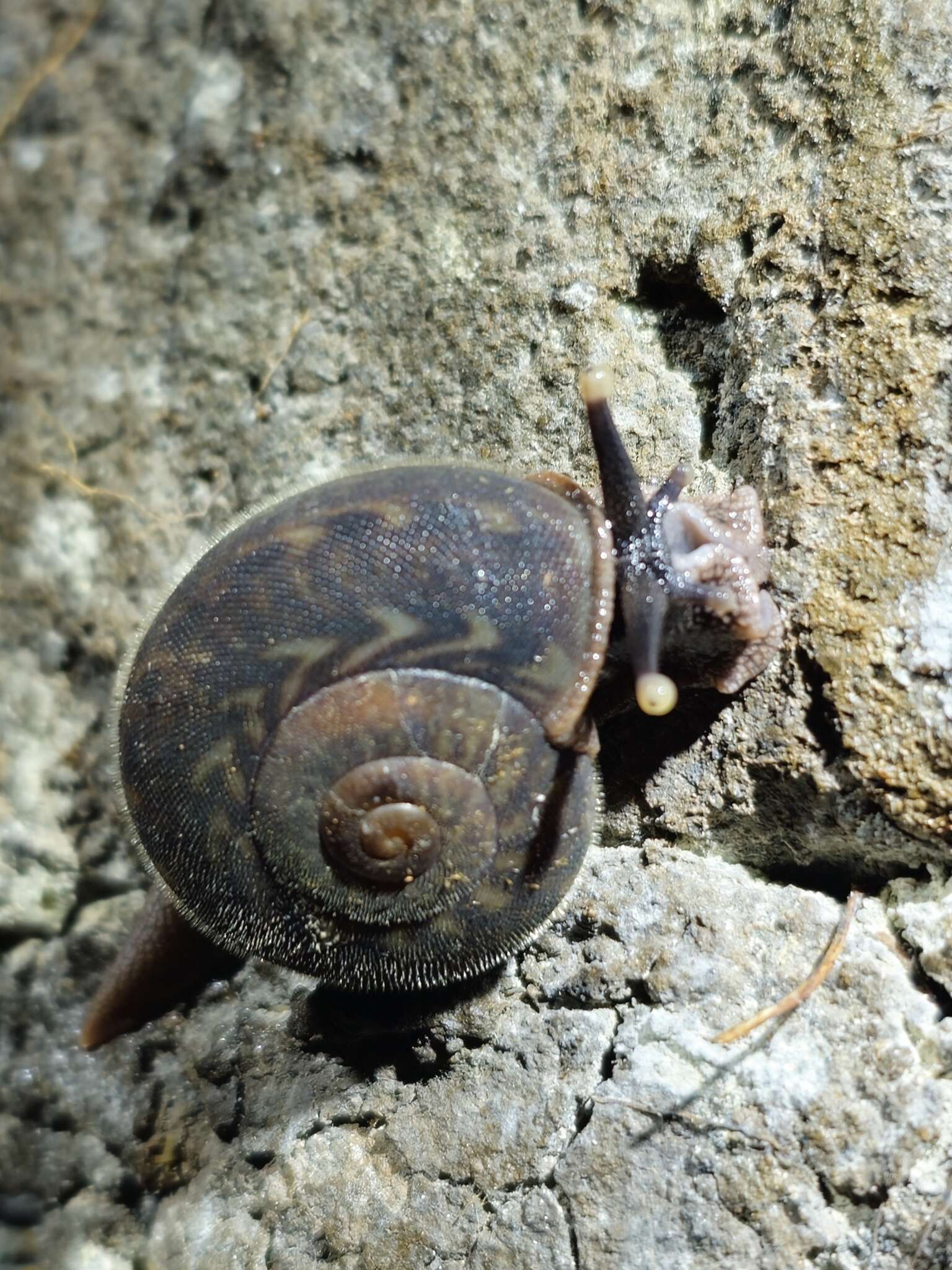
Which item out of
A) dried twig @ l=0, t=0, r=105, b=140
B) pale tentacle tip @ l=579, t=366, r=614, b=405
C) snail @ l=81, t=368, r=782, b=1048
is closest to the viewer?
snail @ l=81, t=368, r=782, b=1048

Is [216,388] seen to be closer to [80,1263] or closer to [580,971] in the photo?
[580,971]

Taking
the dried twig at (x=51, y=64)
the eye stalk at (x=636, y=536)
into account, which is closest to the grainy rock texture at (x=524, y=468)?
the dried twig at (x=51, y=64)

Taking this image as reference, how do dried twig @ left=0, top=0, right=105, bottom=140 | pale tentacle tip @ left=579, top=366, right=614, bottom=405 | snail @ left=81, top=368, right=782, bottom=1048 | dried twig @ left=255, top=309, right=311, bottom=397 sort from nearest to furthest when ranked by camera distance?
snail @ left=81, top=368, right=782, bottom=1048, pale tentacle tip @ left=579, top=366, right=614, bottom=405, dried twig @ left=255, top=309, right=311, bottom=397, dried twig @ left=0, top=0, right=105, bottom=140

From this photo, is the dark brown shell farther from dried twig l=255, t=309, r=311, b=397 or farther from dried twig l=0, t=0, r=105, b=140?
dried twig l=0, t=0, r=105, b=140

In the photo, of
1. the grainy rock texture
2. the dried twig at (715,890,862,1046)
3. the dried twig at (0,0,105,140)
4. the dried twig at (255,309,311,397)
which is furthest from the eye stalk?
the dried twig at (0,0,105,140)

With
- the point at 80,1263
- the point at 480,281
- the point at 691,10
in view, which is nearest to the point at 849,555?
the point at 480,281

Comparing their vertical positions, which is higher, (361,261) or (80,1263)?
(361,261)

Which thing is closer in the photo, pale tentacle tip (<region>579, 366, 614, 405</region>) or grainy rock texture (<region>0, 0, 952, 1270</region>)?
grainy rock texture (<region>0, 0, 952, 1270</region>)
